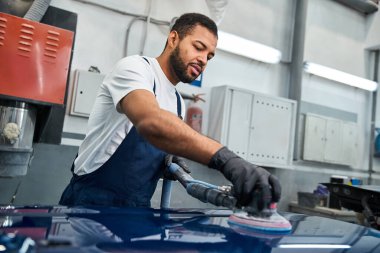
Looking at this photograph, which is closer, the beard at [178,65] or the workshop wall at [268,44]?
the beard at [178,65]

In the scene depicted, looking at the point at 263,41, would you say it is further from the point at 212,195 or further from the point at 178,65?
the point at 212,195

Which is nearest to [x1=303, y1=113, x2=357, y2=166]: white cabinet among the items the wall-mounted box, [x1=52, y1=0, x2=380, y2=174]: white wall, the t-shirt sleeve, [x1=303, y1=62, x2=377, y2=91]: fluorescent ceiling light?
[x1=52, y1=0, x2=380, y2=174]: white wall

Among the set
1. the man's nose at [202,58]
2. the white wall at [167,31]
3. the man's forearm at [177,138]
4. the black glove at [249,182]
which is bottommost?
the black glove at [249,182]

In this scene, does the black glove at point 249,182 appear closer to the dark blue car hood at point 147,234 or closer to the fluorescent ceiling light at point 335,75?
the dark blue car hood at point 147,234

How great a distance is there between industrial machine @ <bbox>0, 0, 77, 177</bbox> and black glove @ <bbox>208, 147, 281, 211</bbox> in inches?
49.1

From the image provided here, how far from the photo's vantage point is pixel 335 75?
11.6 feet

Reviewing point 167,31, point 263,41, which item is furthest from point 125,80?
point 263,41

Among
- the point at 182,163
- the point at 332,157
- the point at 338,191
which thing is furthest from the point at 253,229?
the point at 332,157

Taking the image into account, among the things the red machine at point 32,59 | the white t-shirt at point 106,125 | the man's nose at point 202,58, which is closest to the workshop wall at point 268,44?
the red machine at point 32,59

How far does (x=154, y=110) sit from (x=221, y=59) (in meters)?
2.37

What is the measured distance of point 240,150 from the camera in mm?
2898

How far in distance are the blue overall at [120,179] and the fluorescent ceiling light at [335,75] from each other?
2591 mm

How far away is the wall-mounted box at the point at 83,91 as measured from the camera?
239 centimetres

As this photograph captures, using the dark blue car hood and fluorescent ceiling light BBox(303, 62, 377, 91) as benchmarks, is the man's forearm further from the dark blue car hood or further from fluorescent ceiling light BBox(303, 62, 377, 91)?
fluorescent ceiling light BBox(303, 62, 377, 91)
